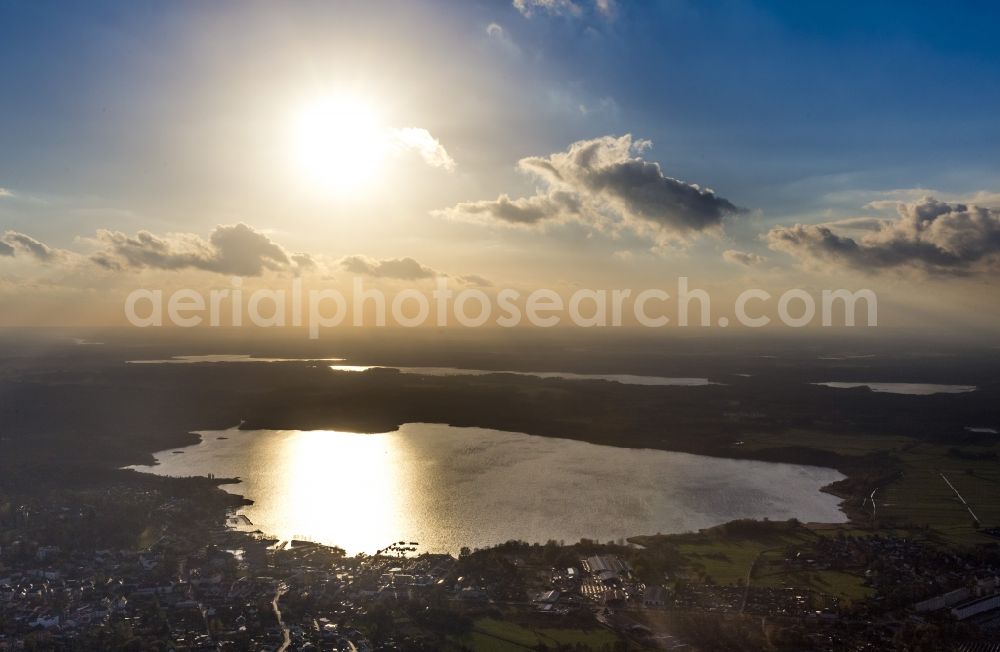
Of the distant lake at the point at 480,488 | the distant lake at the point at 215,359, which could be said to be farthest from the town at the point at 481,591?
the distant lake at the point at 215,359

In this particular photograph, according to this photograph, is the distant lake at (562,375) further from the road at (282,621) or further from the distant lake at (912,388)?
the road at (282,621)

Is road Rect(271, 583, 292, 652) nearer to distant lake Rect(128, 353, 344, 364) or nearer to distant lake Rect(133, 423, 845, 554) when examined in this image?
distant lake Rect(133, 423, 845, 554)

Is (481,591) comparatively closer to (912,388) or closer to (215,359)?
(912,388)

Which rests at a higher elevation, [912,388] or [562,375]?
[562,375]

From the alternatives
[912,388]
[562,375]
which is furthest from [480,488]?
[912,388]

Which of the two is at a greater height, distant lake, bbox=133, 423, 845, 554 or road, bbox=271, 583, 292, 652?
road, bbox=271, 583, 292, 652

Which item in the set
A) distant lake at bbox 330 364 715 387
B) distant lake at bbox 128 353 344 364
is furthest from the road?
distant lake at bbox 128 353 344 364

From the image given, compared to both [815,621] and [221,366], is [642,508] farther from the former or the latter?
[221,366]
